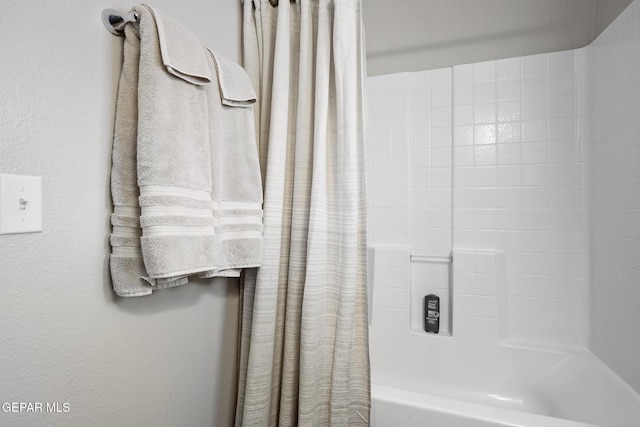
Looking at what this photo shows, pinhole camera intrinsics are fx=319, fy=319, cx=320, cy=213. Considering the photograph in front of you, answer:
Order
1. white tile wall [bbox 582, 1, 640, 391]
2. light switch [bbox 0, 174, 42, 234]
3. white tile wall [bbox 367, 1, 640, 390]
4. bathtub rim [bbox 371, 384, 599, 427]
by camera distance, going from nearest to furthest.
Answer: light switch [bbox 0, 174, 42, 234] → bathtub rim [bbox 371, 384, 599, 427] → white tile wall [bbox 582, 1, 640, 391] → white tile wall [bbox 367, 1, 640, 390]

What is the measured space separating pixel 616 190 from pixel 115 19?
5.63 feet

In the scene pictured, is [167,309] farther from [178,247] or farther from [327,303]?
[327,303]

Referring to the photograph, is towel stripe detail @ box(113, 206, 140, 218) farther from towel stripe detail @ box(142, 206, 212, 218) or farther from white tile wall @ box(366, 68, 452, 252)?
white tile wall @ box(366, 68, 452, 252)

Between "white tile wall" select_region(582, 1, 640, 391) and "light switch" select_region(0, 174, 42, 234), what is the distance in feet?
5.46

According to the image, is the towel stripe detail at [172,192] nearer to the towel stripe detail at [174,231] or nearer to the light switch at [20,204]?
the towel stripe detail at [174,231]

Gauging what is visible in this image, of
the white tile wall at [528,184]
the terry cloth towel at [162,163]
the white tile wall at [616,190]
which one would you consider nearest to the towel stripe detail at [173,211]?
the terry cloth towel at [162,163]

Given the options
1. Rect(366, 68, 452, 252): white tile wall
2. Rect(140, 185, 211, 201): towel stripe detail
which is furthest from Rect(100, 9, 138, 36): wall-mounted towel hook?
Rect(366, 68, 452, 252): white tile wall

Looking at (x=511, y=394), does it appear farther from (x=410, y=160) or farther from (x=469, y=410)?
(x=410, y=160)

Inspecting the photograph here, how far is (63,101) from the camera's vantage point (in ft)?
2.17

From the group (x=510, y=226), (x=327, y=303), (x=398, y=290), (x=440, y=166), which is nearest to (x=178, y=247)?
(x=327, y=303)

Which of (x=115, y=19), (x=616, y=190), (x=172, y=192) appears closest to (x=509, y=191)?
(x=616, y=190)

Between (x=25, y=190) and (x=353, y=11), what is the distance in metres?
1.06

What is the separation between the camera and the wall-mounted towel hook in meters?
0.74

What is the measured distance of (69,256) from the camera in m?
0.67
